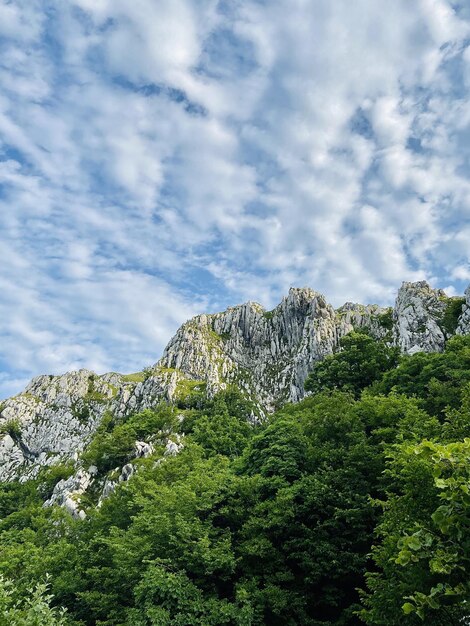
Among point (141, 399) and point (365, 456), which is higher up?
point (141, 399)

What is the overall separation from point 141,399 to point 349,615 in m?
102

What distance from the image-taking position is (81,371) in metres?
164

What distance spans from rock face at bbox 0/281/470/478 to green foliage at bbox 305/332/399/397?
1188 inches

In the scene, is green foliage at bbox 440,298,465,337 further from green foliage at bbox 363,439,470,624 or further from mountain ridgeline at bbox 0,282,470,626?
green foliage at bbox 363,439,470,624

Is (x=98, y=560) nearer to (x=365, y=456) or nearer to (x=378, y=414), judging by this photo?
(x=365, y=456)

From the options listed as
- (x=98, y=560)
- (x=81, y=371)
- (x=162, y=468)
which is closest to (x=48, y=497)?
(x=162, y=468)

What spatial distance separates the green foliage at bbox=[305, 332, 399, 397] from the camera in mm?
69062

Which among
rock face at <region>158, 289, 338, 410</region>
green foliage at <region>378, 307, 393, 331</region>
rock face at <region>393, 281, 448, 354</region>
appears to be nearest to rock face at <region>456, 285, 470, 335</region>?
rock face at <region>393, 281, 448, 354</region>

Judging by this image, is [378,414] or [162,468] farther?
[162,468]

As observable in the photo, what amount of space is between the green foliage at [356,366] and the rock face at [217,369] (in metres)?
30.2

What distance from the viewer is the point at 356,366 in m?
71.8

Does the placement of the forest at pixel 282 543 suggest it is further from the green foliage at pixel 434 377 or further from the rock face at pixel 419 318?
the rock face at pixel 419 318

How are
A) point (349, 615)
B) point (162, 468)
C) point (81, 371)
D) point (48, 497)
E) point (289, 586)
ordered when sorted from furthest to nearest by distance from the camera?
point (81, 371)
point (48, 497)
point (162, 468)
point (289, 586)
point (349, 615)

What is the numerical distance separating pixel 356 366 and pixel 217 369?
76.7 metres
